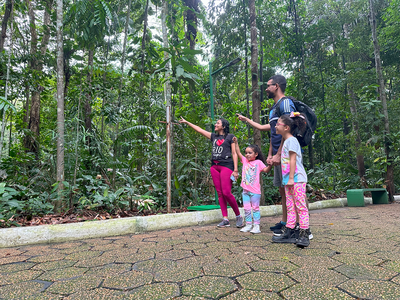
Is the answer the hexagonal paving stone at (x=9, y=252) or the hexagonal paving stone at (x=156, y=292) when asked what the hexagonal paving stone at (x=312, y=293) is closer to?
the hexagonal paving stone at (x=156, y=292)

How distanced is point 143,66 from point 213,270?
7048 millimetres

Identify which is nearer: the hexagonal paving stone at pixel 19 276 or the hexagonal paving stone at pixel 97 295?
the hexagonal paving stone at pixel 97 295

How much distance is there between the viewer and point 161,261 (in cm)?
231

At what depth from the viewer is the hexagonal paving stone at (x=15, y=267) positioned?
216 cm

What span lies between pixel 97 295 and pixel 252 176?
2.59 meters

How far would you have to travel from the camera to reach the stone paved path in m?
1.63

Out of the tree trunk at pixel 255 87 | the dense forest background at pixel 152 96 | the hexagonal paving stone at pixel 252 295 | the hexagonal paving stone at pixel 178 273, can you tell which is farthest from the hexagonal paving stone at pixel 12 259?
the tree trunk at pixel 255 87

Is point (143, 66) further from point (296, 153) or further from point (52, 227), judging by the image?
point (296, 153)

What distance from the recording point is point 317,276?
1.83 m

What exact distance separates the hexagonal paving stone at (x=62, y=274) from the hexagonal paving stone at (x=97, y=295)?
1.30 ft

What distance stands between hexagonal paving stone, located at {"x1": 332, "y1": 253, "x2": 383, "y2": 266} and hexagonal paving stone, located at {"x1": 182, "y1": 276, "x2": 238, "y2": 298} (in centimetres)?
112

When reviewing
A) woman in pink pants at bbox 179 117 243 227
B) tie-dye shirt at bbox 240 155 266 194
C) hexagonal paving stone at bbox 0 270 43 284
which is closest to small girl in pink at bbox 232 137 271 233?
tie-dye shirt at bbox 240 155 266 194

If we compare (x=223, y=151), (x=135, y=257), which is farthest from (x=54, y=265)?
(x=223, y=151)

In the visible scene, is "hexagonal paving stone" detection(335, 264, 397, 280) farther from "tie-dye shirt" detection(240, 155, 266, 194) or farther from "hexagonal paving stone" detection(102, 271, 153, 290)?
"tie-dye shirt" detection(240, 155, 266, 194)
